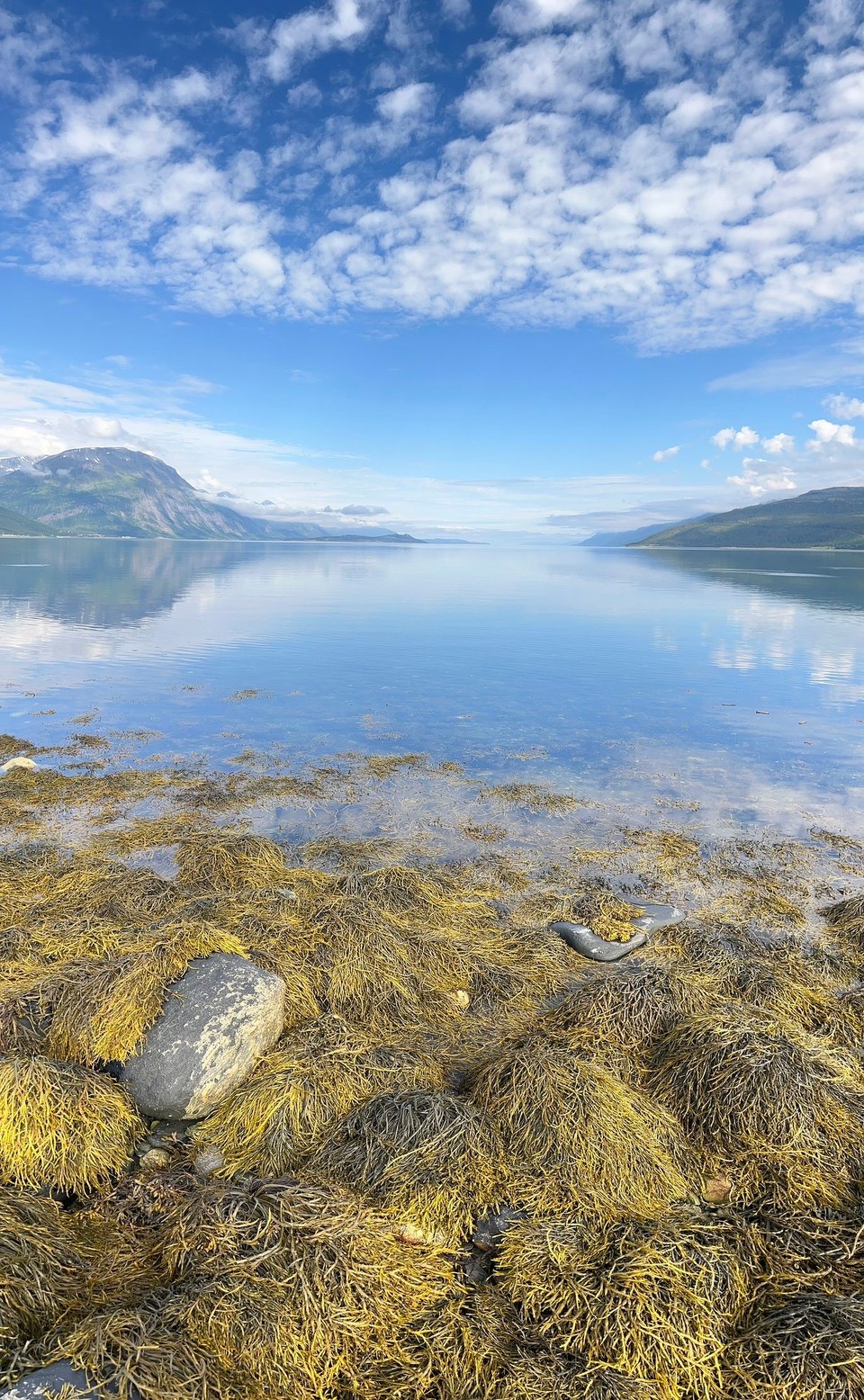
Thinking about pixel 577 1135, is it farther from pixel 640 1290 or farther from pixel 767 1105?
pixel 767 1105

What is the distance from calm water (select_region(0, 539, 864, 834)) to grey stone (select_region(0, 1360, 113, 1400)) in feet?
42.9

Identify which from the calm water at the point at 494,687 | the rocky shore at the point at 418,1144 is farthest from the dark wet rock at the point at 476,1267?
the calm water at the point at 494,687

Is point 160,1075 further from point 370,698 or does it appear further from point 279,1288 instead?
point 370,698

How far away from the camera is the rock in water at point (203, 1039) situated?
593 centimetres

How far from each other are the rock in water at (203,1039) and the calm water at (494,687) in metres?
10.2

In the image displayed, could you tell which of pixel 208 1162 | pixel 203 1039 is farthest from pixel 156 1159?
pixel 203 1039

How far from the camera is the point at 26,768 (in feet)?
50.3

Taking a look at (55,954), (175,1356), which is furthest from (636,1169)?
(55,954)

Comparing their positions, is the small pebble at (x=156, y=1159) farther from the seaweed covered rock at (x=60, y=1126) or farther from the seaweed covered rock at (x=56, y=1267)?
the seaweed covered rock at (x=56, y=1267)

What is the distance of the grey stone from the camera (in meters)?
3.38

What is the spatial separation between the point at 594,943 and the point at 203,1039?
533 centimetres

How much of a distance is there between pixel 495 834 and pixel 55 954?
777 cm

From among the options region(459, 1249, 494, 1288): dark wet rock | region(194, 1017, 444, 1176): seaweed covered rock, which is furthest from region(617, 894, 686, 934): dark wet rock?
region(459, 1249, 494, 1288): dark wet rock

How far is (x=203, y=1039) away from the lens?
6.15m
